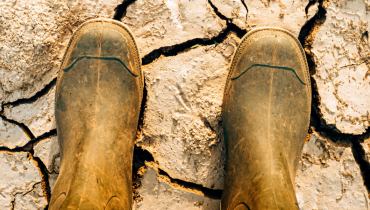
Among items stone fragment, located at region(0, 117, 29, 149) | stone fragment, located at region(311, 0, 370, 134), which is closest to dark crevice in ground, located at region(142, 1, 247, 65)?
stone fragment, located at region(311, 0, 370, 134)

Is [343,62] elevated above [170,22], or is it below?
below

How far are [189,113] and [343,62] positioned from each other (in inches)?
40.4

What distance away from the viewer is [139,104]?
138 cm

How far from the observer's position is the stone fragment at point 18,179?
4.77 ft

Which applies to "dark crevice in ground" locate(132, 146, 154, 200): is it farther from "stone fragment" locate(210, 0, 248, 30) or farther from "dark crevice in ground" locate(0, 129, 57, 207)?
"stone fragment" locate(210, 0, 248, 30)

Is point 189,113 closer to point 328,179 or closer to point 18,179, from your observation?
point 328,179

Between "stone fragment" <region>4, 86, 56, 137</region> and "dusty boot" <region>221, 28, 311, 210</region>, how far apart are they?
43.3 inches

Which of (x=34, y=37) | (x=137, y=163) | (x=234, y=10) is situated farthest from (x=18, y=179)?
(x=234, y=10)

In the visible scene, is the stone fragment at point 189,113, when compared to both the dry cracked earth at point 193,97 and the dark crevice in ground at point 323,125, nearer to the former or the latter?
the dry cracked earth at point 193,97

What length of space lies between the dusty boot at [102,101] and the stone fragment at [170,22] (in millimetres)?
150

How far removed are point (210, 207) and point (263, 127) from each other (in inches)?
24.1

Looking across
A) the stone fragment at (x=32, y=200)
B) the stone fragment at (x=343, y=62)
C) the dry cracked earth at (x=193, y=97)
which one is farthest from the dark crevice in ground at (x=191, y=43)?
the stone fragment at (x=32, y=200)

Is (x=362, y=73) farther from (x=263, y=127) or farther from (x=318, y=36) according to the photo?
(x=263, y=127)

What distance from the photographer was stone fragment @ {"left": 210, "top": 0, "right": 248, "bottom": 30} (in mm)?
1449
